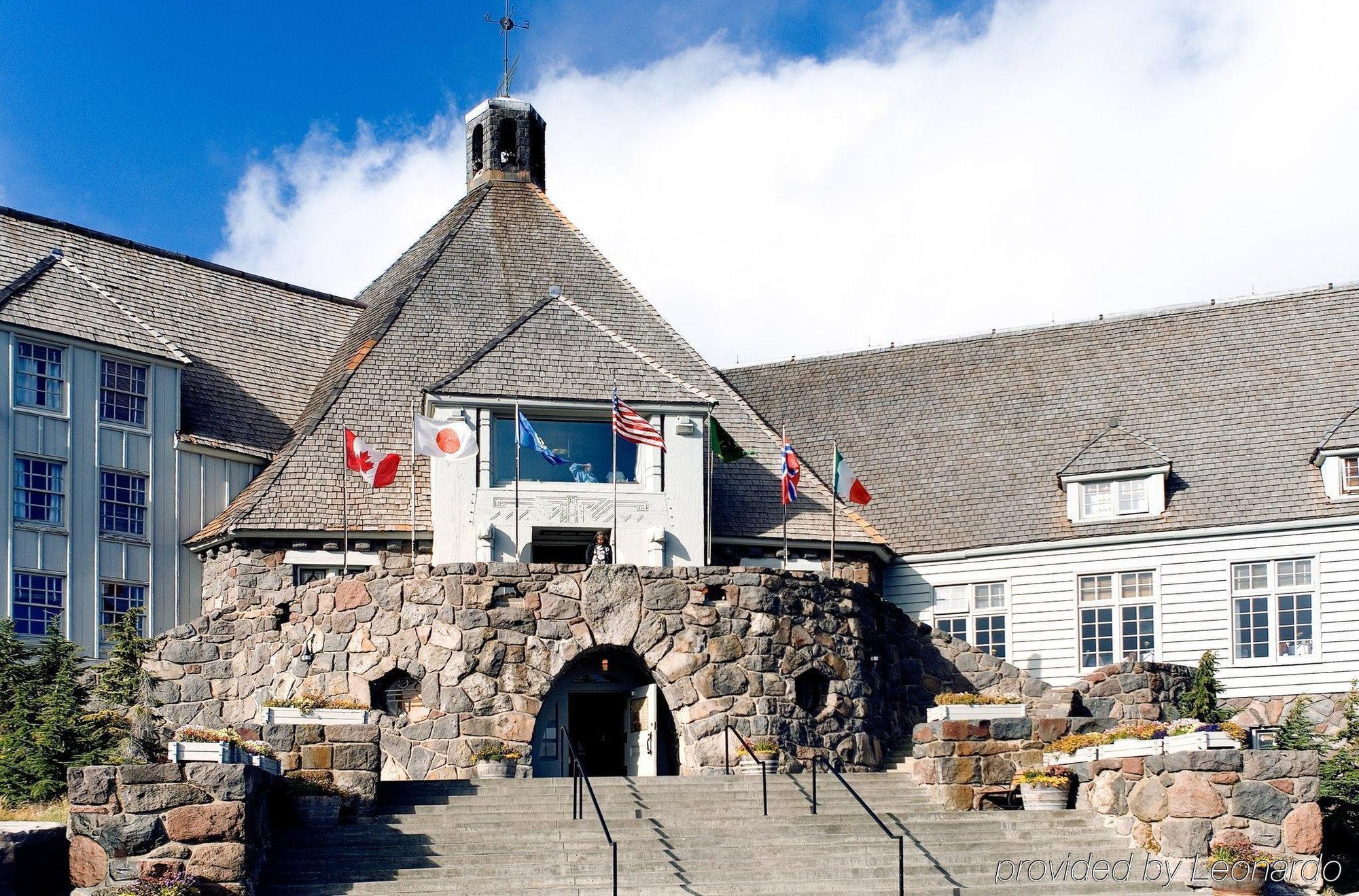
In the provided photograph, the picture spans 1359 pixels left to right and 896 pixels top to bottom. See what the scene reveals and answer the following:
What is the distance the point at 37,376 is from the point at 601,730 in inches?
439

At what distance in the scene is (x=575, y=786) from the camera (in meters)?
25.9

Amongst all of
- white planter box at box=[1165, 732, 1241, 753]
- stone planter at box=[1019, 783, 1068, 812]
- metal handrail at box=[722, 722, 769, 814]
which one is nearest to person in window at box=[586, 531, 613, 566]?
metal handrail at box=[722, 722, 769, 814]

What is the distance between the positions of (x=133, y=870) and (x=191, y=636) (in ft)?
35.3

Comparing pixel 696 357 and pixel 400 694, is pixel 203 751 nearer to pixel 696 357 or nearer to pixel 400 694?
pixel 400 694

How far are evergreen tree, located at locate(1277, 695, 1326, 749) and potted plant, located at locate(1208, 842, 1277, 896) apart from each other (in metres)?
5.00

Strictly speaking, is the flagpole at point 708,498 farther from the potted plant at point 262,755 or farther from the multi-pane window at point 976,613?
the potted plant at point 262,755

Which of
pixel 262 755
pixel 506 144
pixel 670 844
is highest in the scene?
pixel 506 144

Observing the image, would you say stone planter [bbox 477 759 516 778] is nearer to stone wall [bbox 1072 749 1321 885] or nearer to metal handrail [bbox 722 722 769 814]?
metal handrail [bbox 722 722 769 814]

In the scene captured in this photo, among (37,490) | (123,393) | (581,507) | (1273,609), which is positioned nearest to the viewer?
(37,490)

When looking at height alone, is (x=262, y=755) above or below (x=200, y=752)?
below

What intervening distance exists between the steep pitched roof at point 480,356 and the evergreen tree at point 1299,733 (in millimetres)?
8374

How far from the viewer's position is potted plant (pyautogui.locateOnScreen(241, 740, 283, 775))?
2389 cm

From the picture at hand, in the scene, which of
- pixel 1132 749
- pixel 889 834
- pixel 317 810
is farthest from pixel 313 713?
pixel 1132 749

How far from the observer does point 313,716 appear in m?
26.4
